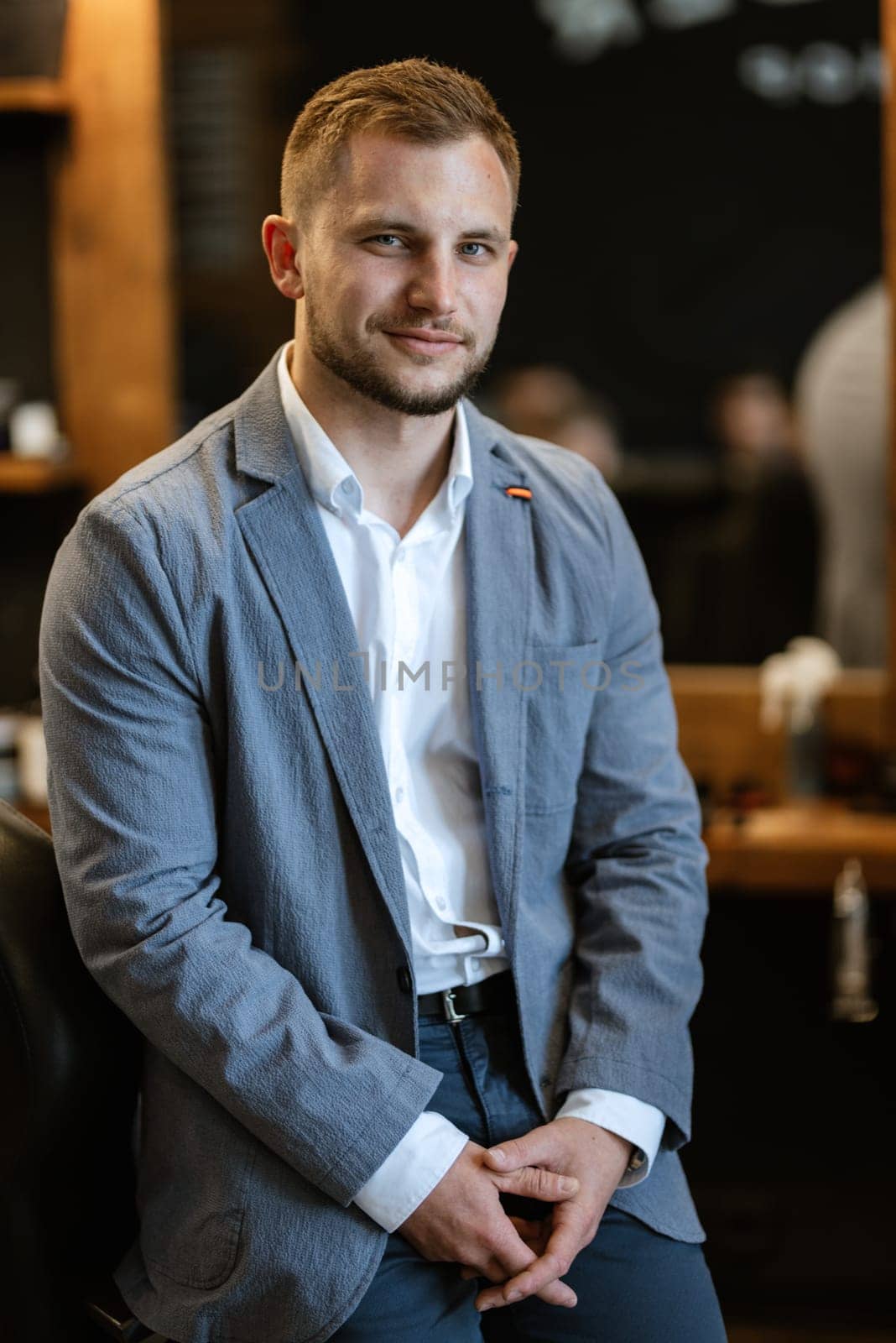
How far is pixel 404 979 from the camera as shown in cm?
146

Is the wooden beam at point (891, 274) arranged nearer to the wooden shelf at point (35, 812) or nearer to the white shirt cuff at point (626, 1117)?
the white shirt cuff at point (626, 1117)

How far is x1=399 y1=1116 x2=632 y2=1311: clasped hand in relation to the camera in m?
1.37

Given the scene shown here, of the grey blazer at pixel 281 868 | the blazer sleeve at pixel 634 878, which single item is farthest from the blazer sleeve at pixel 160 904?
→ the blazer sleeve at pixel 634 878

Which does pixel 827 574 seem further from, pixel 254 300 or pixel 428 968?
pixel 428 968

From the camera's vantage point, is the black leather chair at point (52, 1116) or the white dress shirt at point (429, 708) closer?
the black leather chair at point (52, 1116)

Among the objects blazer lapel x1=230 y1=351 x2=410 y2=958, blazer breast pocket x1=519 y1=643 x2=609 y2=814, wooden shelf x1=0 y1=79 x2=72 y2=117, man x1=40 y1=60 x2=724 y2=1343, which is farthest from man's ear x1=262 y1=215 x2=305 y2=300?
wooden shelf x1=0 y1=79 x2=72 y2=117

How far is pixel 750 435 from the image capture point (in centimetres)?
296

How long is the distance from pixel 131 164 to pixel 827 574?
5.33 feet

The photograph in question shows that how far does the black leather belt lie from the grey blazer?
40 millimetres

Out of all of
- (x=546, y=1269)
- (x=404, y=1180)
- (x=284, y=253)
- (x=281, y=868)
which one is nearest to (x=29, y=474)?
(x=284, y=253)

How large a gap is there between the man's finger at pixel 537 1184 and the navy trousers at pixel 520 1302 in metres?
0.10

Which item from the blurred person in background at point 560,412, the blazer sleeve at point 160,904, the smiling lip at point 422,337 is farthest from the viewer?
the blurred person in background at point 560,412

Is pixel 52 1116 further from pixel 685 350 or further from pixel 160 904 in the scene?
pixel 685 350

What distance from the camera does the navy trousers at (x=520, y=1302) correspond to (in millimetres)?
1398
